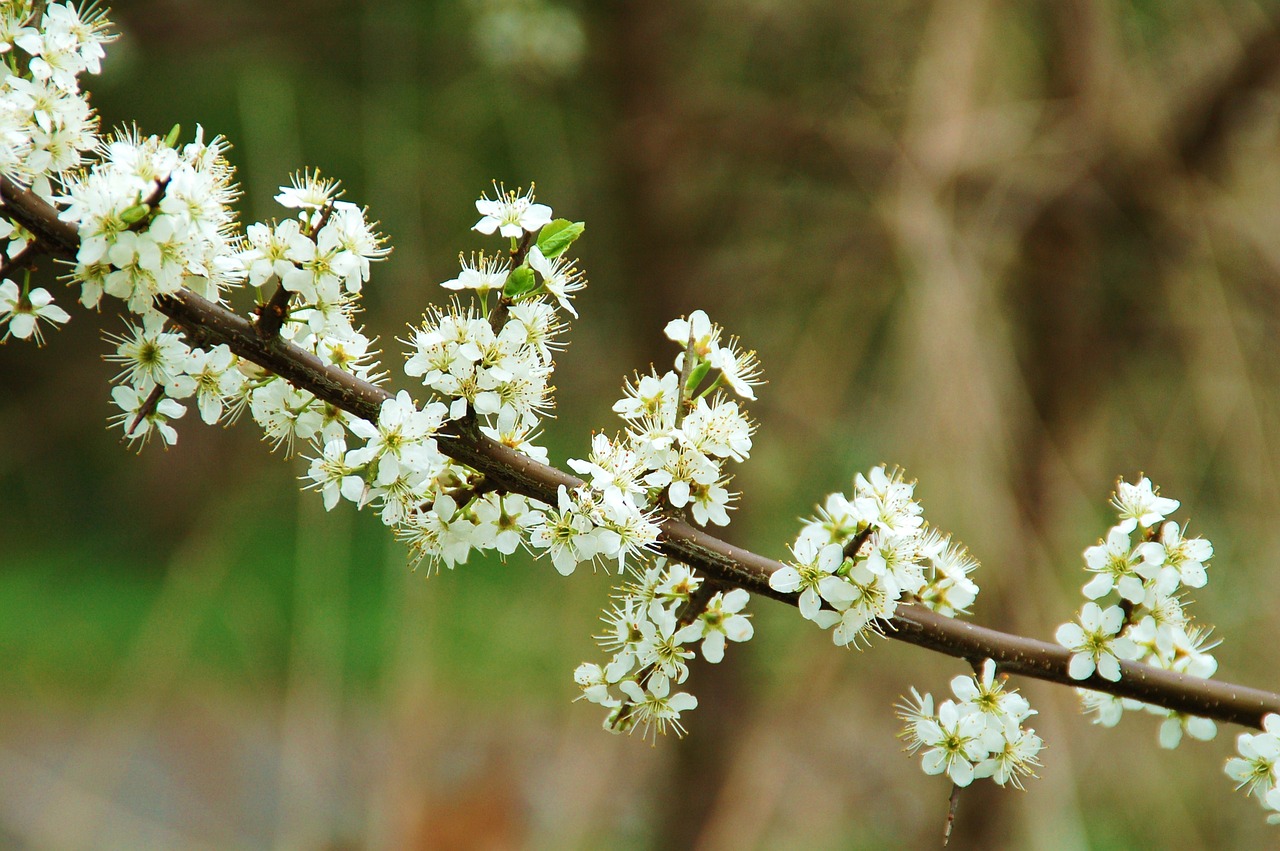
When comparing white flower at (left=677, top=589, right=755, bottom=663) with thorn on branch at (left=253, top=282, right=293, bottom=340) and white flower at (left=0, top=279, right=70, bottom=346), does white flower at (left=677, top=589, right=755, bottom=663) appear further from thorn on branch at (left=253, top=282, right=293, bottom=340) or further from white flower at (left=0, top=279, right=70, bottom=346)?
white flower at (left=0, top=279, right=70, bottom=346)

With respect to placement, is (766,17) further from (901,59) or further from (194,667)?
(194,667)

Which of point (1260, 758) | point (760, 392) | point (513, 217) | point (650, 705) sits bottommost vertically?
point (650, 705)

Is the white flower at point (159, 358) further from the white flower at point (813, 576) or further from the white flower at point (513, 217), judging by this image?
the white flower at point (813, 576)

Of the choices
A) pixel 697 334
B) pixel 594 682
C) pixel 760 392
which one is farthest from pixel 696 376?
pixel 760 392

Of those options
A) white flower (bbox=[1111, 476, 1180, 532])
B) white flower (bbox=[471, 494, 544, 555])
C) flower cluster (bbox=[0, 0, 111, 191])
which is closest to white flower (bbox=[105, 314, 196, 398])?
flower cluster (bbox=[0, 0, 111, 191])

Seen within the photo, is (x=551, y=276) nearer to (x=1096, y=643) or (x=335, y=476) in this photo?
(x=335, y=476)

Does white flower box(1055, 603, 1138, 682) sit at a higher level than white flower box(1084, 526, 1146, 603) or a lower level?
lower
